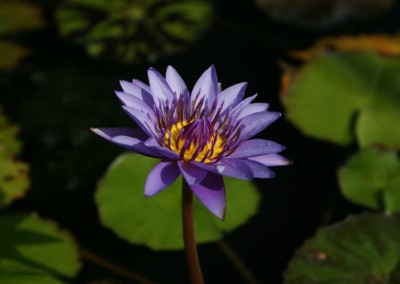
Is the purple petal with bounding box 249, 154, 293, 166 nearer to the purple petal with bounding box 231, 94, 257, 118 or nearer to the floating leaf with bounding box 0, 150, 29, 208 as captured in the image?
the purple petal with bounding box 231, 94, 257, 118

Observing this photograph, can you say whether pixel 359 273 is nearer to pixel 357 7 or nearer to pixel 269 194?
pixel 269 194

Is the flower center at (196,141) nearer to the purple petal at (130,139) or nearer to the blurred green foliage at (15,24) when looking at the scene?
the purple petal at (130,139)

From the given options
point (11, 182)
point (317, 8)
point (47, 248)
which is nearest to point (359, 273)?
point (47, 248)

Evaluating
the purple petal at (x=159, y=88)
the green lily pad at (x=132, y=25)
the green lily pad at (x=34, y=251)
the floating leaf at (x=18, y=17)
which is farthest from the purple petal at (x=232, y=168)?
the floating leaf at (x=18, y=17)

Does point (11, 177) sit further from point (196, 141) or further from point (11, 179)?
point (196, 141)

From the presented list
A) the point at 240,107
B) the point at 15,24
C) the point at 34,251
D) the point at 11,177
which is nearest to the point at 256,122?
the point at 240,107

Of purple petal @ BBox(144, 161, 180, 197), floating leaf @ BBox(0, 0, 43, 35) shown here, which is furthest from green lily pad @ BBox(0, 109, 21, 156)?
purple petal @ BBox(144, 161, 180, 197)
